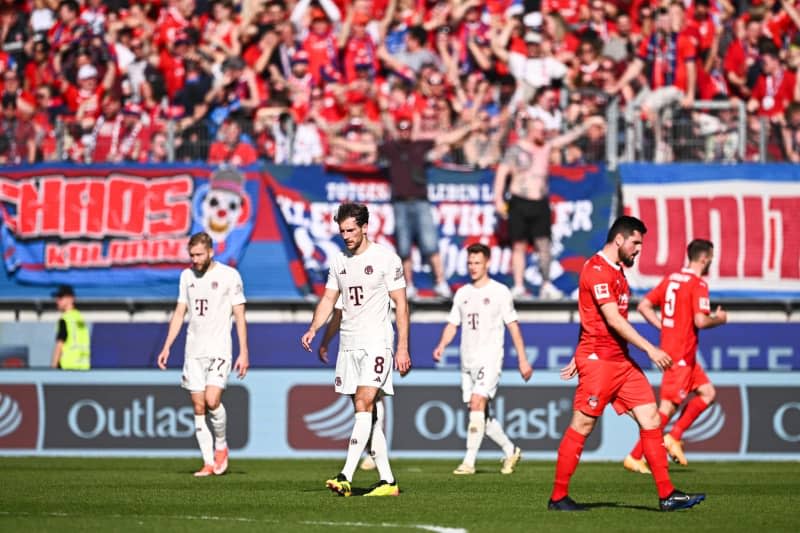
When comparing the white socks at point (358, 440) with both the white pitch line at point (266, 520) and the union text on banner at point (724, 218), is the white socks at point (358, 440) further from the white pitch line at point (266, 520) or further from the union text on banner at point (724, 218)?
the union text on banner at point (724, 218)

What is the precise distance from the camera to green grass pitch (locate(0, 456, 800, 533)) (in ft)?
34.1

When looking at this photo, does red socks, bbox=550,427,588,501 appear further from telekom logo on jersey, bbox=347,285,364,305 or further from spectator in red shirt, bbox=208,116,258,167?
spectator in red shirt, bbox=208,116,258,167

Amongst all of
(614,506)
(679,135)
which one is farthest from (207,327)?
(679,135)

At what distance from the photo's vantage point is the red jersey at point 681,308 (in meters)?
16.8

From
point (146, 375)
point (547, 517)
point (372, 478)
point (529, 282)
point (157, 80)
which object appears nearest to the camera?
point (547, 517)

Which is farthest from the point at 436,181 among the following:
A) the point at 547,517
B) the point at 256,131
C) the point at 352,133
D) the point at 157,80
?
the point at 547,517

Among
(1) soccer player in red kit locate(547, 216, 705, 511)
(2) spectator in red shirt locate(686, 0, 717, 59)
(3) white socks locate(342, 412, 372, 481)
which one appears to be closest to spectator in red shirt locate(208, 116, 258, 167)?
(2) spectator in red shirt locate(686, 0, 717, 59)

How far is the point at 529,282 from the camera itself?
919 inches

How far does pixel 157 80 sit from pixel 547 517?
15824mm

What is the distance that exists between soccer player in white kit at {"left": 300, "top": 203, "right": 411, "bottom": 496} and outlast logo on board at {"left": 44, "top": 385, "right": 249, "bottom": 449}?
8114 millimetres

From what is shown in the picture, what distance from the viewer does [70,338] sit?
20.8m

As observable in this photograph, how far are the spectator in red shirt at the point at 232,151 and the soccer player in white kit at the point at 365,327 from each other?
36.2 ft

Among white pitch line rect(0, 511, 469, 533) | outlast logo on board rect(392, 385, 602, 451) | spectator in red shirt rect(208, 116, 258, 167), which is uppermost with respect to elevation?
spectator in red shirt rect(208, 116, 258, 167)

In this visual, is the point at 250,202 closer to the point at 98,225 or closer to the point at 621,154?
the point at 98,225
